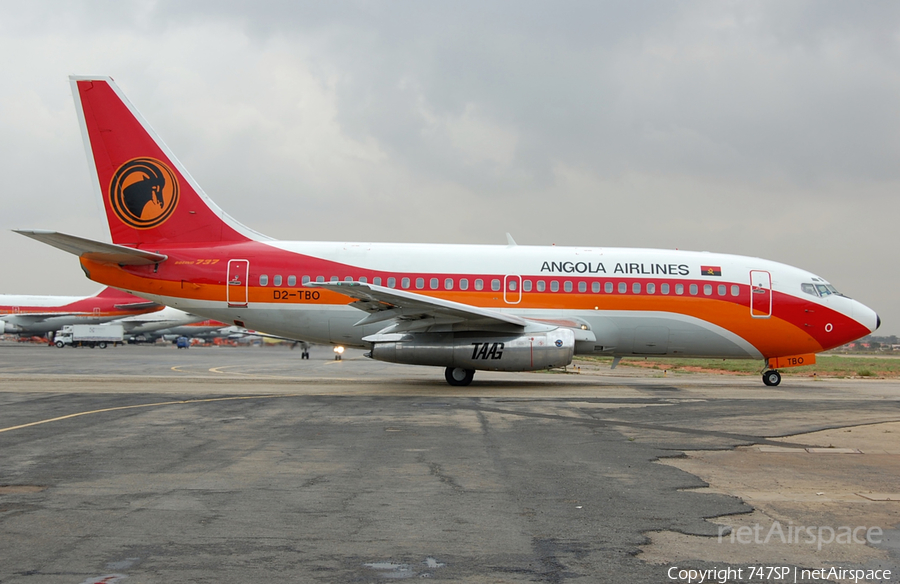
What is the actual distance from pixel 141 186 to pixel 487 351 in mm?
12005

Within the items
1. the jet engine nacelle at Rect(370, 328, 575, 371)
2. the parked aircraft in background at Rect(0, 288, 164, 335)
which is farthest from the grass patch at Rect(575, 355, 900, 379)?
the parked aircraft in background at Rect(0, 288, 164, 335)

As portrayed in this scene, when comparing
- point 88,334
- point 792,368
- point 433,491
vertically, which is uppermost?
point 88,334

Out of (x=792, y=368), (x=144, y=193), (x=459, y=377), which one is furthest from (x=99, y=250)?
(x=792, y=368)

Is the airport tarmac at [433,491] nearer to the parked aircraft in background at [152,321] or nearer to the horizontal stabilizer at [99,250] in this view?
the horizontal stabilizer at [99,250]

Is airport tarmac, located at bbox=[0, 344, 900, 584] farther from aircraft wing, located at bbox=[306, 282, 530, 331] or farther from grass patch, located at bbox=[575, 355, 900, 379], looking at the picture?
grass patch, located at bbox=[575, 355, 900, 379]

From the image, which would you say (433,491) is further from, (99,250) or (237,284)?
(99,250)

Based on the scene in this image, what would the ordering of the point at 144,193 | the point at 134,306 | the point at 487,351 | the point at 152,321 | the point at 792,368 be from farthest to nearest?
1. the point at 152,321
2. the point at 134,306
3. the point at 792,368
4. the point at 144,193
5. the point at 487,351

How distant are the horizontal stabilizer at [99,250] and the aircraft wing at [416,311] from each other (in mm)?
6138

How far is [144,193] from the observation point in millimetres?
21203

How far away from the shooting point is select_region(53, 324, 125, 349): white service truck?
67238 mm

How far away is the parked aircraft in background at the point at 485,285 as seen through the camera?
20047mm

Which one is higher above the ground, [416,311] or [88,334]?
[416,311]

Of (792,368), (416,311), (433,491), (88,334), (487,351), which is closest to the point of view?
(433,491)

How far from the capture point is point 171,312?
3049 inches
